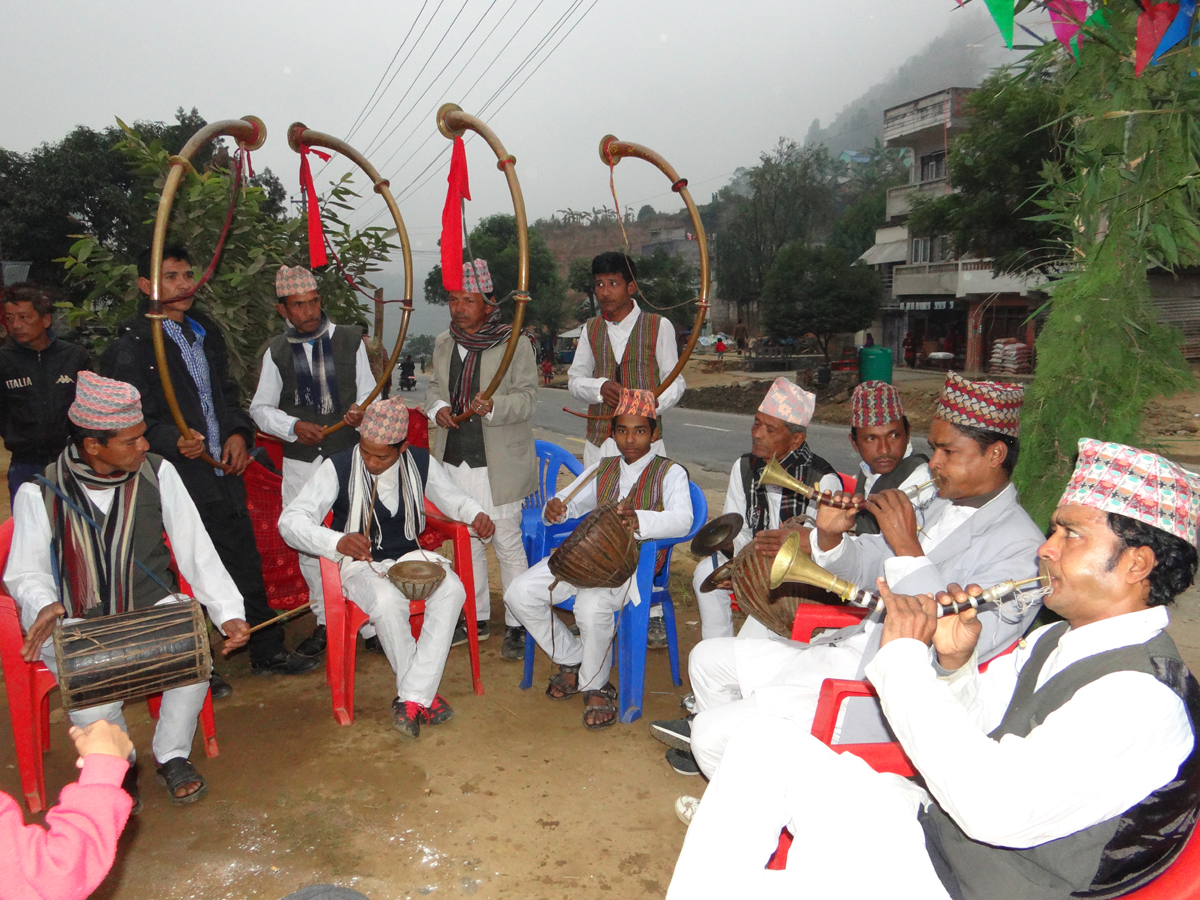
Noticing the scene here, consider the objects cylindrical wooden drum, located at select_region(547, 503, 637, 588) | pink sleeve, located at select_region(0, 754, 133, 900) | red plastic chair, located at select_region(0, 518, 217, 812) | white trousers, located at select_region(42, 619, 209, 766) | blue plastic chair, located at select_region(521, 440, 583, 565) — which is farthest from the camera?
blue plastic chair, located at select_region(521, 440, 583, 565)

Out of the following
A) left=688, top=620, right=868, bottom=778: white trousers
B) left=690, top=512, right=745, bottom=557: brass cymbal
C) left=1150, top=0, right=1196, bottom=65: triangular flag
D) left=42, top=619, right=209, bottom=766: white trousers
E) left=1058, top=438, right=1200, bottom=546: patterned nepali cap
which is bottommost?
left=42, top=619, right=209, bottom=766: white trousers

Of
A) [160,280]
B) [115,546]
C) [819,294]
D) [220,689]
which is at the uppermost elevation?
[819,294]

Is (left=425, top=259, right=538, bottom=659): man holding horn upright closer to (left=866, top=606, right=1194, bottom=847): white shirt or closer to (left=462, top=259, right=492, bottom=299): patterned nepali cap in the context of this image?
(left=462, top=259, right=492, bottom=299): patterned nepali cap

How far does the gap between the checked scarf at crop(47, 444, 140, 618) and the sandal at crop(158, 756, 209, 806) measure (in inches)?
26.6

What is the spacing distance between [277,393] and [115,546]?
177cm

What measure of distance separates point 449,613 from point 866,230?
2087 inches

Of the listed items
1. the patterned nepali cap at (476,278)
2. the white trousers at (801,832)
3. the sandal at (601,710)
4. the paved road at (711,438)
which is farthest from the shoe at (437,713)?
the paved road at (711,438)

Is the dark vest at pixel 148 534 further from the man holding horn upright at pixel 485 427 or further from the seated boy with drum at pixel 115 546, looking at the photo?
the man holding horn upright at pixel 485 427

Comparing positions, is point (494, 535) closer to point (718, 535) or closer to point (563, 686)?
point (563, 686)

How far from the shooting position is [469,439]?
5.00 meters

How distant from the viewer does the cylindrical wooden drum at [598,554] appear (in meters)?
3.75

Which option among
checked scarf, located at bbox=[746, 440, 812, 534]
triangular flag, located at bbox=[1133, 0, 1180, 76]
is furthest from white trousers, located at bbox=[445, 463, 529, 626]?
triangular flag, located at bbox=[1133, 0, 1180, 76]

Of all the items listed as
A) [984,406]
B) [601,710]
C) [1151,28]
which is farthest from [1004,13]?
[601,710]

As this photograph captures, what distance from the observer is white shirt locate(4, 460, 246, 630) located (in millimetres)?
3221
